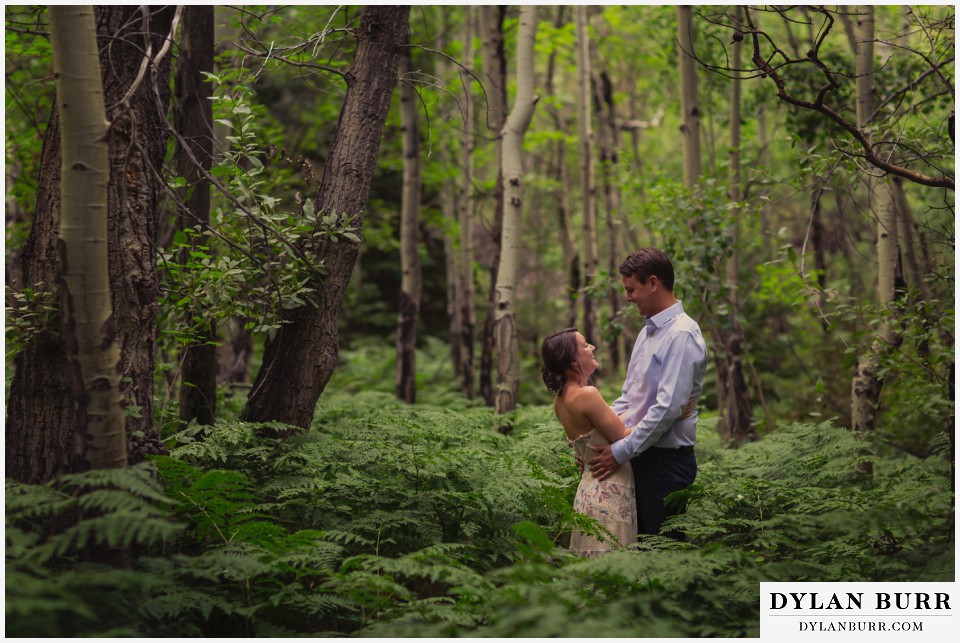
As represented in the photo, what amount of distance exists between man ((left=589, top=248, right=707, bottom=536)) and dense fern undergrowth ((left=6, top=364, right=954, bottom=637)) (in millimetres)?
293

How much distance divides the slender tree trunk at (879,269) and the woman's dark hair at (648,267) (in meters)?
2.64

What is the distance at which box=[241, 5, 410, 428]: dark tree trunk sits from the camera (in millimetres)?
5234

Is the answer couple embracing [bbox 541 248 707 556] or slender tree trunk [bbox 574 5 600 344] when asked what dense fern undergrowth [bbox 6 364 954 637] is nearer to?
couple embracing [bbox 541 248 707 556]

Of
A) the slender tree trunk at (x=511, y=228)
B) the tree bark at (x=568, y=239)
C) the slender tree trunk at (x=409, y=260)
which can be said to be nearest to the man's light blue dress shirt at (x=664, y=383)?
the slender tree trunk at (x=511, y=228)

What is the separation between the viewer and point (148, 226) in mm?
4320

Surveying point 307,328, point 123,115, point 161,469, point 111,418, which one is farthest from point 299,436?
point 123,115

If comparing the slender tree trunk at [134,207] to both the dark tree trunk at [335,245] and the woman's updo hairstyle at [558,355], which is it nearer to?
the dark tree trunk at [335,245]

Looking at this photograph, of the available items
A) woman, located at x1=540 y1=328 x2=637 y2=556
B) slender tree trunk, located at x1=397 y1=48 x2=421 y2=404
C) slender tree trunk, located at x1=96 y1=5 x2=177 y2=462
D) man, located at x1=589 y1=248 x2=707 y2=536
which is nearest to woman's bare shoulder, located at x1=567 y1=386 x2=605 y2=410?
woman, located at x1=540 y1=328 x2=637 y2=556

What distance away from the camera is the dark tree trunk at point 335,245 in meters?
5.23

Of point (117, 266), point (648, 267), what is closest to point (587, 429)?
point (648, 267)

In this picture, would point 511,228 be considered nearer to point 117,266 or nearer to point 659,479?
point 659,479

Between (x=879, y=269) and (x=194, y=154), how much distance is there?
638cm

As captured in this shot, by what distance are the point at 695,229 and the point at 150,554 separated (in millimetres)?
7167

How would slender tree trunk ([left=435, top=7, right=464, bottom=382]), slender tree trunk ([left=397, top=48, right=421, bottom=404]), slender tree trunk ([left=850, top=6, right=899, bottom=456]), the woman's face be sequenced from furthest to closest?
slender tree trunk ([left=435, top=7, right=464, bottom=382]) < slender tree trunk ([left=397, top=48, right=421, bottom=404]) < slender tree trunk ([left=850, top=6, right=899, bottom=456]) < the woman's face
